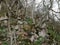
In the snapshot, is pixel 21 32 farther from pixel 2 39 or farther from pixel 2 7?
pixel 2 7

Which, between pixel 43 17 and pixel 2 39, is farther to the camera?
pixel 43 17

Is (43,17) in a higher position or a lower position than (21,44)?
higher

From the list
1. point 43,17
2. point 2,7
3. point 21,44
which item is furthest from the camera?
point 2,7

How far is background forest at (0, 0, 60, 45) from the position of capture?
13.9 ft

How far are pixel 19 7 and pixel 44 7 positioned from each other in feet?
1.77

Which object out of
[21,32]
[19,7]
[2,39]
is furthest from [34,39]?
[19,7]

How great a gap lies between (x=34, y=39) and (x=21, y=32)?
253mm

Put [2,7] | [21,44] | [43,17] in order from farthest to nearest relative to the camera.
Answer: [2,7], [43,17], [21,44]

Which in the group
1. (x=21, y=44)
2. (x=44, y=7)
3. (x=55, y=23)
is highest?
(x=44, y=7)

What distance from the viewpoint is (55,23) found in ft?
14.9

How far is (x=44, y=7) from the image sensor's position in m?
4.56

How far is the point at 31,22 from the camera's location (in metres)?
4.57

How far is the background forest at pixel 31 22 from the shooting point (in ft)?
13.9

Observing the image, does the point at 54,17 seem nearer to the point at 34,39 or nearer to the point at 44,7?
the point at 44,7
